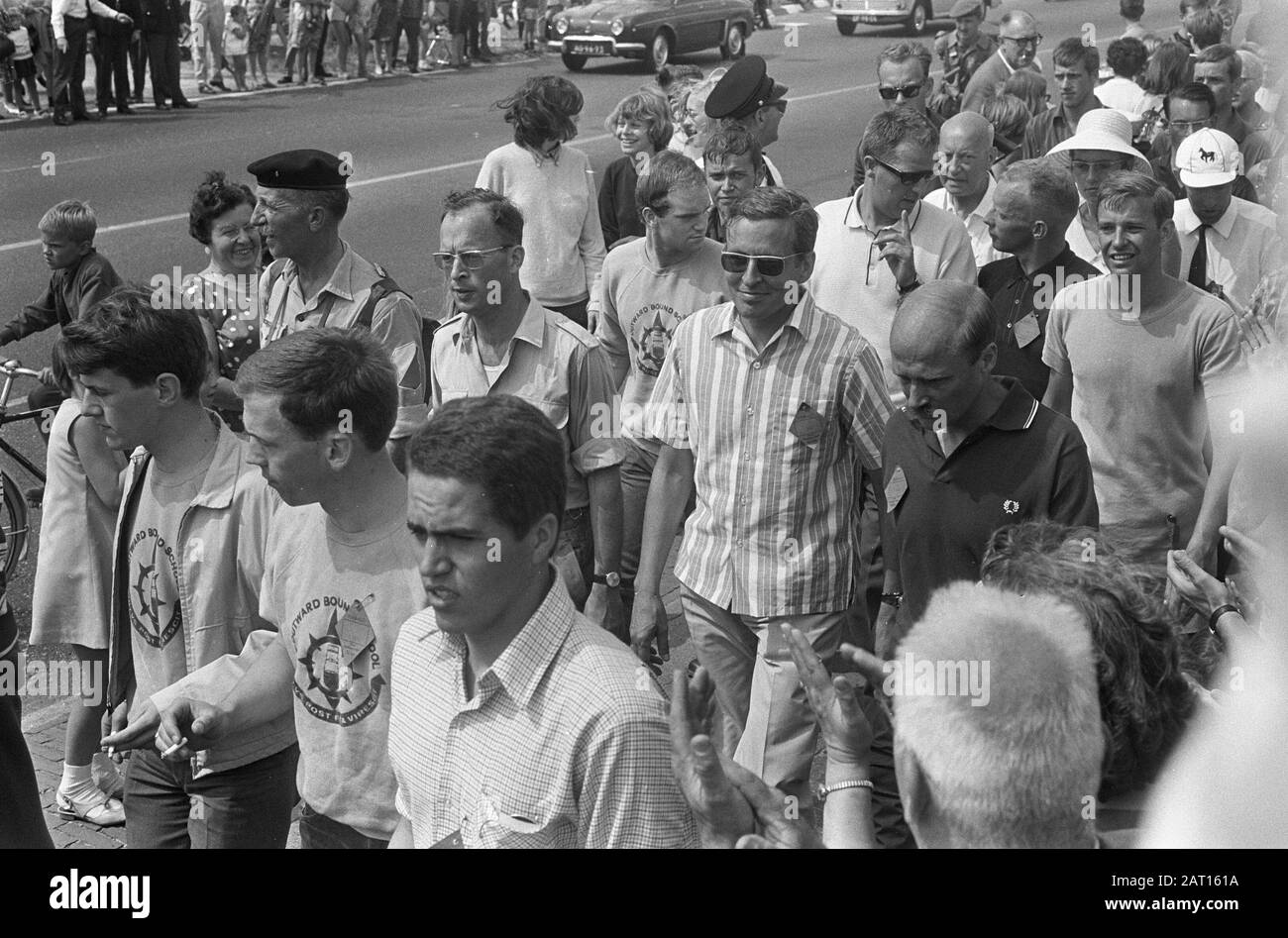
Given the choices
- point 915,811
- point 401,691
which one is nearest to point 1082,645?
point 915,811

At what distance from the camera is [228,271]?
21.9 ft

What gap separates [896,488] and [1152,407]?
3.30 feet

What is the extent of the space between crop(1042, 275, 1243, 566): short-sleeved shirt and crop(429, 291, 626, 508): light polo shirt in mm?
1551

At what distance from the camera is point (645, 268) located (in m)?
6.32

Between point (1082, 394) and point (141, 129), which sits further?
point (141, 129)

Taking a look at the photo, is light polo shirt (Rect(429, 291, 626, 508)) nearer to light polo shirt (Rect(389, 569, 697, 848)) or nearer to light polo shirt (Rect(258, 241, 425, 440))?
light polo shirt (Rect(258, 241, 425, 440))

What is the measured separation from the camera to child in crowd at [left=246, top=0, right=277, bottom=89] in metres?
A: 23.3

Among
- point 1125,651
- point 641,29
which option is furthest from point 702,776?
point 641,29

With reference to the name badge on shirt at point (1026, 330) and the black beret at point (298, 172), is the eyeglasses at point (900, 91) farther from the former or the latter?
the black beret at point (298, 172)

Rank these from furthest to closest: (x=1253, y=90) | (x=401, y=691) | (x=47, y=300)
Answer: (x=1253, y=90) < (x=47, y=300) < (x=401, y=691)

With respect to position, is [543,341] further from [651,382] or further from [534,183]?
[534,183]

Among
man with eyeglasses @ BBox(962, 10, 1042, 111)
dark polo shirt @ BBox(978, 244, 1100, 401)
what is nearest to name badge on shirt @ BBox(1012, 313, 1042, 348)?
dark polo shirt @ BBox(978, 244, 1100, 401)

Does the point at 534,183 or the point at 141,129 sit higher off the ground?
the point at 534,183
